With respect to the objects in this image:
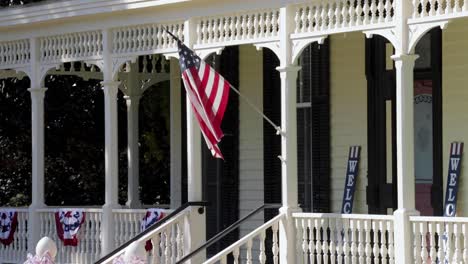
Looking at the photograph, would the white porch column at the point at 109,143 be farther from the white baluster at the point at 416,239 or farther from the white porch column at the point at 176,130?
the white baluster at the point at 416,239

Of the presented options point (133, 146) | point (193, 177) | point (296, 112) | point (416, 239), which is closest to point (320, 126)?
point (296, 112)

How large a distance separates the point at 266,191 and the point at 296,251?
3.66 metres

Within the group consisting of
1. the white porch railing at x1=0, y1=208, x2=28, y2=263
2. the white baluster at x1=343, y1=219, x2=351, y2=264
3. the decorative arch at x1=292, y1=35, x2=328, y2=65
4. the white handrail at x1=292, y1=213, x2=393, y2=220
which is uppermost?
the decorative arch at x1=292, y1=35, x2=328, y2=65

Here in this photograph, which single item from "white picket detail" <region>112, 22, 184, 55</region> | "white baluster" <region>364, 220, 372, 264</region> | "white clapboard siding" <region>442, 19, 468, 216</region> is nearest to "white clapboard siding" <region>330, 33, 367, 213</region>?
"white clapboard siding" <region>442, 19, 468, 216</region>

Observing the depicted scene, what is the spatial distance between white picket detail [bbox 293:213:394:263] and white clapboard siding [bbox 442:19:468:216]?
138 cm

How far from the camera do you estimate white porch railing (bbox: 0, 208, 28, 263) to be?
63.8 feet

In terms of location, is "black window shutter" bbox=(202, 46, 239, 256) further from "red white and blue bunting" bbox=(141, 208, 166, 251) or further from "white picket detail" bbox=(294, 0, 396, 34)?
"white picket detail" bbox=(294, 0, 396, 34)

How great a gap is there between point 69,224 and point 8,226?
1.50m

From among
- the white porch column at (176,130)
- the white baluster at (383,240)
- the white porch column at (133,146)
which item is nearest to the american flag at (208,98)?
→ the white baluster at (383,240)

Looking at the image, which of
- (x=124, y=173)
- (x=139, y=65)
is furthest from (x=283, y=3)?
(x=124, y=173)

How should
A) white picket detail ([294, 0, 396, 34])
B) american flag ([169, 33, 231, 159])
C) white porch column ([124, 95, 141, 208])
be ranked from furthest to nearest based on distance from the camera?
white porch column ([124, 95, 141, 208]) < american flag ([169, 33, 231, 159]) < white picket detail ([294, 0, 396, 34])

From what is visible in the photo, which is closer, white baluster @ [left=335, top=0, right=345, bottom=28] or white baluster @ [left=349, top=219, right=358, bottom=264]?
white baluster @ [left=349, top=219, right=358, bottom=264]

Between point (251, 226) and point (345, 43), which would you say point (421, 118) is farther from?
point (251, 226)

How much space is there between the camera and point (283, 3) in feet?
50.4
